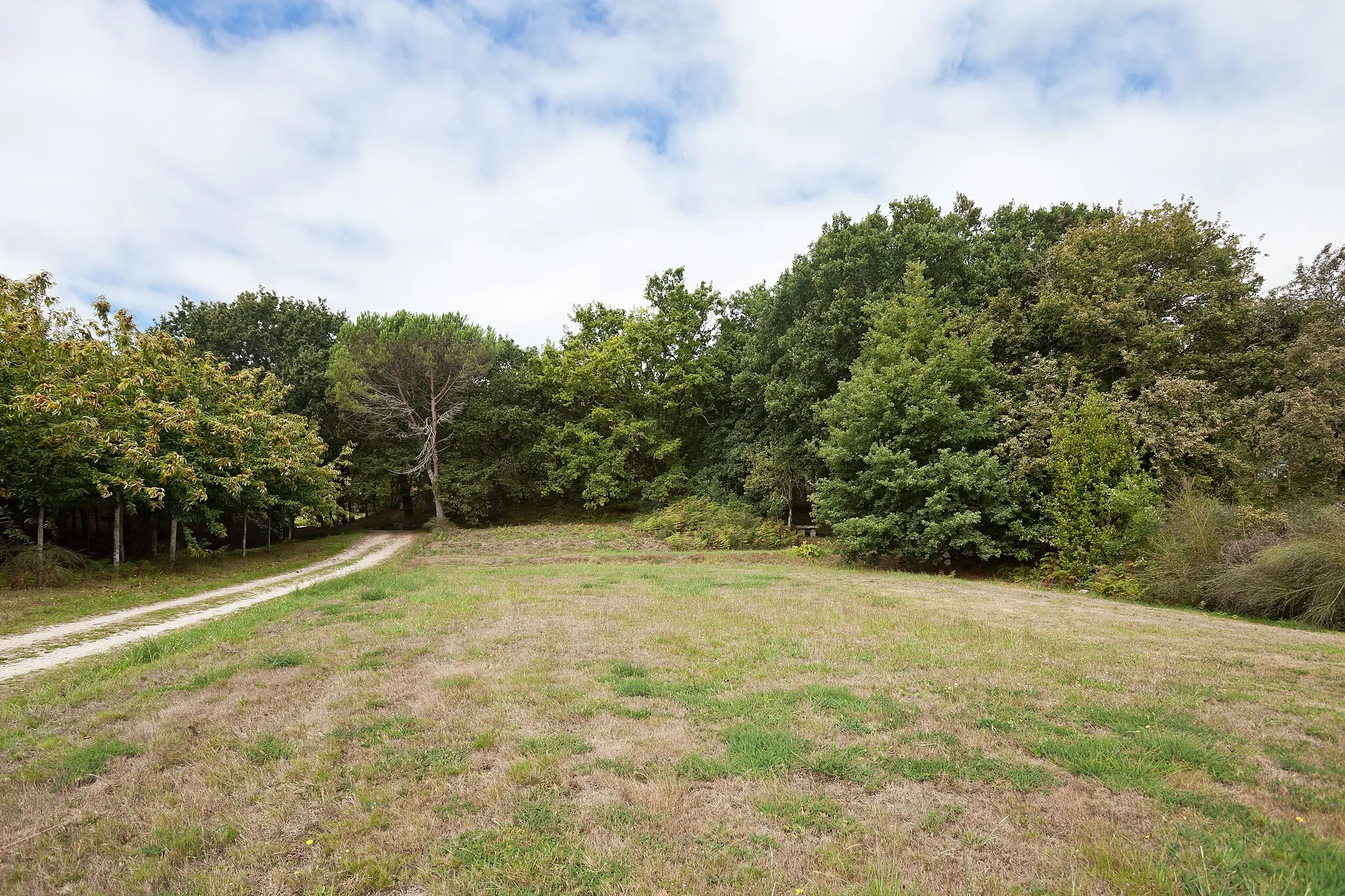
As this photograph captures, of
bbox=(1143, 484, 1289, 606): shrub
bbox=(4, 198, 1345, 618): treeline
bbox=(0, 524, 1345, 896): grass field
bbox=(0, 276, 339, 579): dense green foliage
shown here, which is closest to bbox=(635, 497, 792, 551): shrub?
bbox=(4, 198, 1345, 618): treeline

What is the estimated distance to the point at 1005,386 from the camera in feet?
64.0

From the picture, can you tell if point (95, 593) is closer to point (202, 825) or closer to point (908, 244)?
point (202, 825)

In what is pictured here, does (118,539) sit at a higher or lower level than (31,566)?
higher

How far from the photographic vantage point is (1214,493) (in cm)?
1563

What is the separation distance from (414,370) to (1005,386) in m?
29.1

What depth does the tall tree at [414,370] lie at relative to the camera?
101 ft

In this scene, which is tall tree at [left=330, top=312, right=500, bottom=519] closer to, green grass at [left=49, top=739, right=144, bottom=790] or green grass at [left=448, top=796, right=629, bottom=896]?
green grass at [left=49, top=739, right=144, bottom=790]

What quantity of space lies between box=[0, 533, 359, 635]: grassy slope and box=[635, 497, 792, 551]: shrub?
14399mm

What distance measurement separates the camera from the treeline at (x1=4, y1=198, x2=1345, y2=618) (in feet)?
49.5

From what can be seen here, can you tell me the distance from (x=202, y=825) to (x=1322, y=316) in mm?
25988

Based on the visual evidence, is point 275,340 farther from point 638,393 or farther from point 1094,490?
point 1094,490

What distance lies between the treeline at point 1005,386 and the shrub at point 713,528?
4.46ft

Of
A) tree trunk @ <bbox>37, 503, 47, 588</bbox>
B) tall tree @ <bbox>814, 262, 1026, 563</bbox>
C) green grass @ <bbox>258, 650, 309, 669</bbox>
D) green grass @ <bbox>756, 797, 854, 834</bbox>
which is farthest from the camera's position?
tall tree @ <bbox>814, 262, 1026, 563</bbox>

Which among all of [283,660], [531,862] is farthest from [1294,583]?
[283,660]
